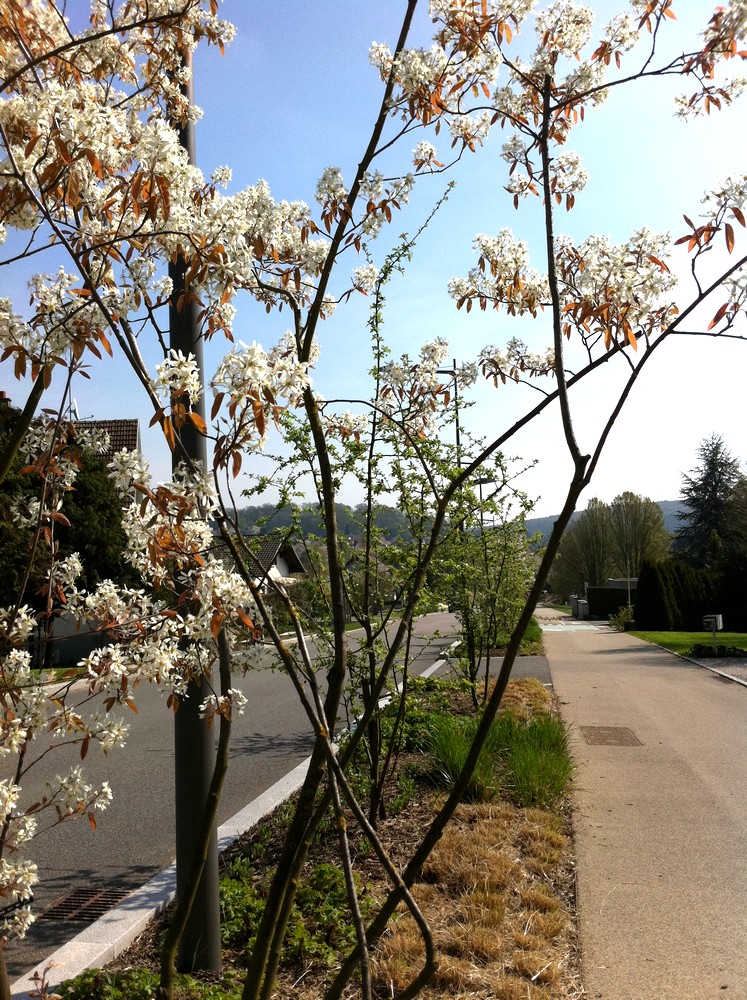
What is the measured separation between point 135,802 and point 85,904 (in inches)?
95.8

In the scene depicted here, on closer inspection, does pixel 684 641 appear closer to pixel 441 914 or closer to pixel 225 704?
pixel 441 914

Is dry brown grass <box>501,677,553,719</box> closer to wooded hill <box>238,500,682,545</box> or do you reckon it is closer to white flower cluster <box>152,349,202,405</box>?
wooded hill <box>238,500,682,545</box>

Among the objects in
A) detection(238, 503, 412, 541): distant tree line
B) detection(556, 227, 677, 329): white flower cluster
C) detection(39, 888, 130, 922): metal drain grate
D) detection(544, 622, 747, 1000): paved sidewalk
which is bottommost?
detection(39, 888, 130, 922): metal drain grate

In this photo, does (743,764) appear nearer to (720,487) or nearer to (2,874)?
(2,874)

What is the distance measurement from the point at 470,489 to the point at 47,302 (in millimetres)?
4038

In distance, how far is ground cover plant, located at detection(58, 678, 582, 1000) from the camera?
3377 mm

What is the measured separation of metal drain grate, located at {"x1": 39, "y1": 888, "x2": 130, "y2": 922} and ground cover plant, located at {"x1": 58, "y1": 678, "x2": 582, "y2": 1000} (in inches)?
30.7

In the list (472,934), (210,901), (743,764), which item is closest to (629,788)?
(743,764)

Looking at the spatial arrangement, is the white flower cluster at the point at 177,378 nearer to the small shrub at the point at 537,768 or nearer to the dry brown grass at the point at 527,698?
the small shrub at the point at 537,768

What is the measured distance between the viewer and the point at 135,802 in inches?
293

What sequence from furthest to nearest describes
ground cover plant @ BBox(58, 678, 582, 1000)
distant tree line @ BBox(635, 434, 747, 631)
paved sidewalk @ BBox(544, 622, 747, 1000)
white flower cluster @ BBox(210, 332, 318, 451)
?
1. distant tree line @ BBox(635, 434, 747, 631)
2. paved sidewalk @ BBox(544, 622, 747, 1000)
3. ground cover plant @ BBox(58, 678, 582, 1000)
4. white flower cluster @ BBox(210, 332, 318, 451)

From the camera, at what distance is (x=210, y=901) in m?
3.59

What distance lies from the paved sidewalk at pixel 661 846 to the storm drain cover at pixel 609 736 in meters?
0.01

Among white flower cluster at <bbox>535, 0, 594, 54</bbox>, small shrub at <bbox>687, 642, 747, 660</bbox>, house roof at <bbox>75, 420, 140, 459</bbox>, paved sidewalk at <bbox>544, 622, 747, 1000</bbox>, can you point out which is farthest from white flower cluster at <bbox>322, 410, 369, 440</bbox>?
house roof at <bbox>75, 420, 140, 459</bbox>
